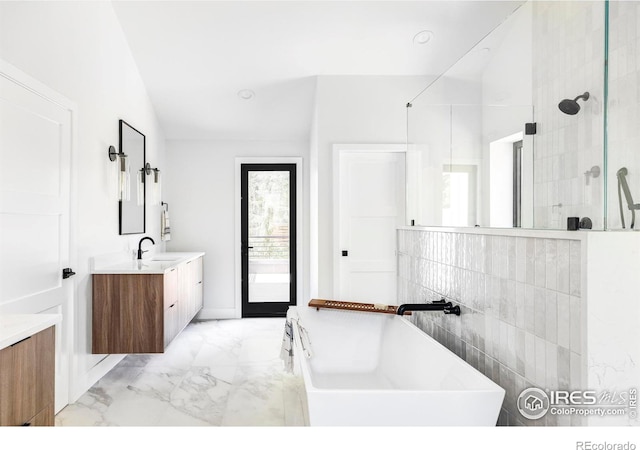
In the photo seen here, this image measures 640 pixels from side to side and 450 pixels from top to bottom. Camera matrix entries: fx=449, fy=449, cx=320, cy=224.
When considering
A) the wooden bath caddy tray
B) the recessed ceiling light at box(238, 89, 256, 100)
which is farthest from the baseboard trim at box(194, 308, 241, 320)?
the wooden bath caddy tray

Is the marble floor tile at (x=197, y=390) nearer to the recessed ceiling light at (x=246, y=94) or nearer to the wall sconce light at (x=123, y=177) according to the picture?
the wall sconce light at (x=123, y=177)

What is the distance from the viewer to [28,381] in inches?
61.6

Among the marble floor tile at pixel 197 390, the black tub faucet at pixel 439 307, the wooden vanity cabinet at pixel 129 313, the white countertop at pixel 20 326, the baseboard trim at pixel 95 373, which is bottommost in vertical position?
the marble floor tile at pixel 197 390

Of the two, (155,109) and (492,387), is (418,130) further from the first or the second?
(155,109)

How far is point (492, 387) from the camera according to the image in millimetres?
1437

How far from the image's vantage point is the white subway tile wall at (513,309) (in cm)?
126

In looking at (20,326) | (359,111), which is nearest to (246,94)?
(359,111)

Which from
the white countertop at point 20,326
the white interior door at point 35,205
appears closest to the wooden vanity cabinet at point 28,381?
the white countertop at point 20,326

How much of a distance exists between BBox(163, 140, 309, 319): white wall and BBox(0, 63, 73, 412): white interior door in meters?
2.45

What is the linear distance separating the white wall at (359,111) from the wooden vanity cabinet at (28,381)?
8.89 feet

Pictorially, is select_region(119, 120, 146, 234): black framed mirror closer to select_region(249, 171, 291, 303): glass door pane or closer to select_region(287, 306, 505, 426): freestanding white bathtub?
select_region(249, 171, 291, 303): glass door pane

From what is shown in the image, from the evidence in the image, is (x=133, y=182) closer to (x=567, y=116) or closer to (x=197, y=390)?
(x=197, y=390)

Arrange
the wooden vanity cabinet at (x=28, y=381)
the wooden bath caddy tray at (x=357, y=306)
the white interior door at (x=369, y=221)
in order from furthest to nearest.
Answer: the white interior door at (x=369, y=221), the wooden bath caddy tray at (x=357, y=306), the wooden vanity cabinet at (x=28, y=381)
